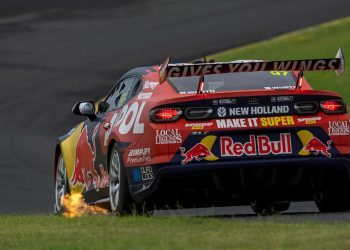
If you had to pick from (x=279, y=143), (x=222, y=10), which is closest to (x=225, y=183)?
(x=279, y=143)

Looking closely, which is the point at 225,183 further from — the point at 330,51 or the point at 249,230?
the point at 330,51

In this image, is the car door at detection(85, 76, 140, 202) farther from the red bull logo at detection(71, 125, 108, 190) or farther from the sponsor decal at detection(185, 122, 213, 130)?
the sponsor decal at detection(185, 122, 213, 130)

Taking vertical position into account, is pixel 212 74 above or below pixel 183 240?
above

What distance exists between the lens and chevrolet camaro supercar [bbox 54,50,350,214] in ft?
36.8

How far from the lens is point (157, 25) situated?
3114 centimetres

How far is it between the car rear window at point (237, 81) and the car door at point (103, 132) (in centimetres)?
63

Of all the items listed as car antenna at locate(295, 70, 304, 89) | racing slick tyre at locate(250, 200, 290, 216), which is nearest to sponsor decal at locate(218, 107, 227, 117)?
car antenna at locate(295, 70, 304, 89)

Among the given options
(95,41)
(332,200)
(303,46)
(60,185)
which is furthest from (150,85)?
(95,41)

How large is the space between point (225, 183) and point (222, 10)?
68.4 feet

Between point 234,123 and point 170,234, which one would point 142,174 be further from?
point 170,234

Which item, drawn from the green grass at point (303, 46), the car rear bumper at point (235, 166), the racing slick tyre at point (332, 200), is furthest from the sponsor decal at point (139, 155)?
the green grass at point (303, 46)

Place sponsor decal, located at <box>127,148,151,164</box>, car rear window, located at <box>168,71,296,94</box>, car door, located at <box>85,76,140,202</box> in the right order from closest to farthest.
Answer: sponsor decal, located at <box>127,148,151,164</box>
car rear window, located at <box>168,71,296,94</box>
car door, located at <box>85,76,140,202</box>

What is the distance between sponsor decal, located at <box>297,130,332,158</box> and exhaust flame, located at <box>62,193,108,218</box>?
238cm

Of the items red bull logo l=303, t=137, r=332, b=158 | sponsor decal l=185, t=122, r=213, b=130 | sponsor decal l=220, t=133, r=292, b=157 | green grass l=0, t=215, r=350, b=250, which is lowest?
green grass l=0, t=215, r=350, b=250
